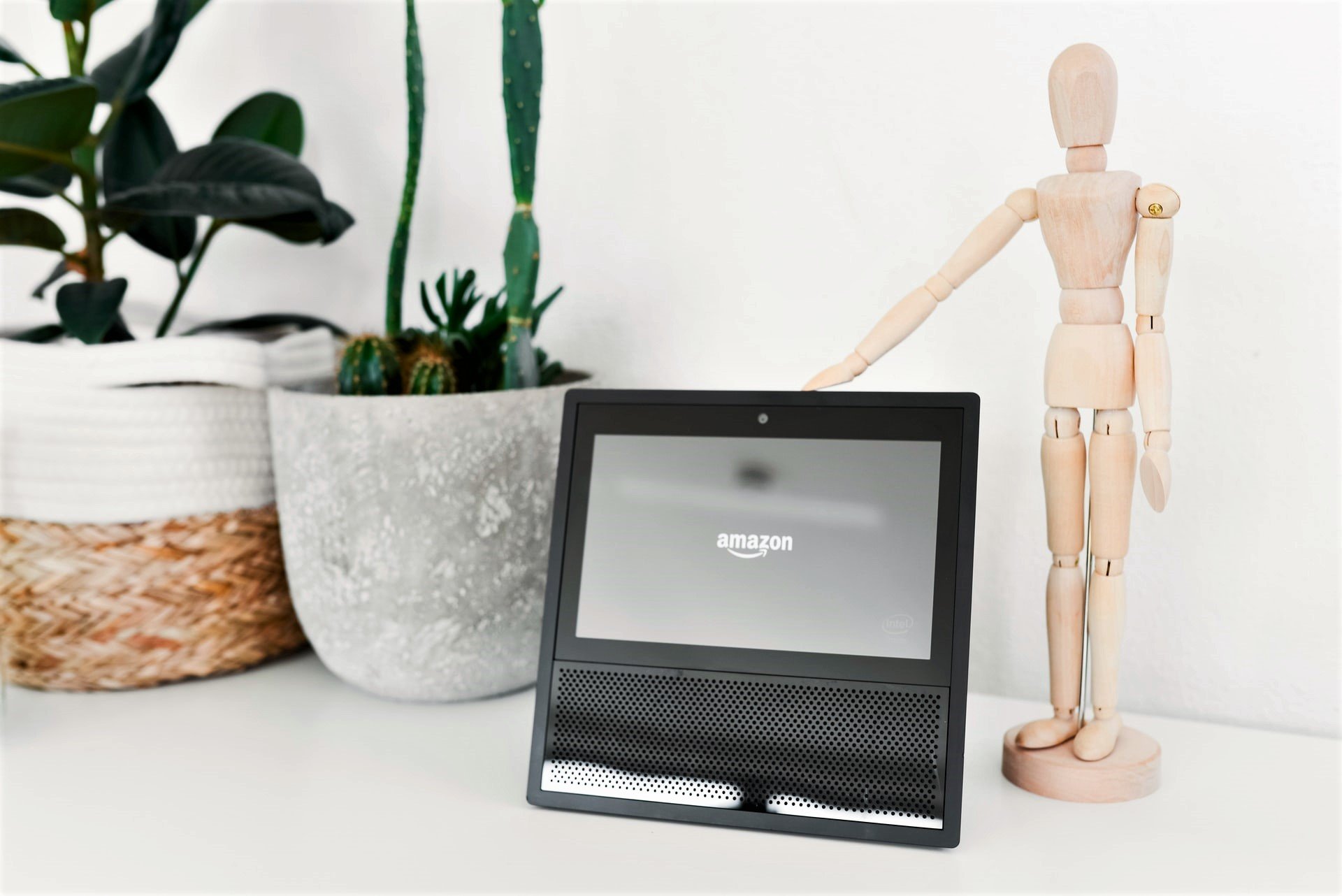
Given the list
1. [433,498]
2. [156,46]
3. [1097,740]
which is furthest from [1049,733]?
[156,46]

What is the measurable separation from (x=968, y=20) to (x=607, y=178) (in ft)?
1.06

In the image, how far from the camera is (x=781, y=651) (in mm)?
642

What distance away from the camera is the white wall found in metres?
0.73

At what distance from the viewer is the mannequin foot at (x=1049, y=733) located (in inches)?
26.6

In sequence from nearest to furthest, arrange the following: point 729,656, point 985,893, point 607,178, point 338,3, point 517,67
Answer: point 985,893
point 729,656
point 517,67
point 607,178
point 338,3

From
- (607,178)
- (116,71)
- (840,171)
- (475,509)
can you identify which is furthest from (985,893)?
→ (116,71)

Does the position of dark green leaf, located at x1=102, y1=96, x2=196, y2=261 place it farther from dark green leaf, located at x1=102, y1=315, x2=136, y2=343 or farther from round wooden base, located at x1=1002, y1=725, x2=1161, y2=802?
round wooden base, located at x1=1002, y1=725, x2=1161, y2=802

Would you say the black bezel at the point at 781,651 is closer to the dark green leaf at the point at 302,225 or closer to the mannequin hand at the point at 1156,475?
the mannequin hand at the point at 1156,475

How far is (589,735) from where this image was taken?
0.66 m

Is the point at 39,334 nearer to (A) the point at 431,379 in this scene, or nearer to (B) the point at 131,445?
(B) the point at 131,445

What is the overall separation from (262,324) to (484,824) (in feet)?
1.89

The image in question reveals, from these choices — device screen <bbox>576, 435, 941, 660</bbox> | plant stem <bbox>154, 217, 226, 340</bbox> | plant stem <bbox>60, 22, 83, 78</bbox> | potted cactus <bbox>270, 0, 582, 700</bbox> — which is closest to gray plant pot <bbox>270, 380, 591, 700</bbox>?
potted cactus <bbox>270, 0, 582, 700</bbox>

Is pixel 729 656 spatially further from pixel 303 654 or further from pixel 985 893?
pixel 303 654

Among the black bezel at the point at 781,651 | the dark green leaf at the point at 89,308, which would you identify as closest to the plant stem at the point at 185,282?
the dark green leaf at the point at 89,308
